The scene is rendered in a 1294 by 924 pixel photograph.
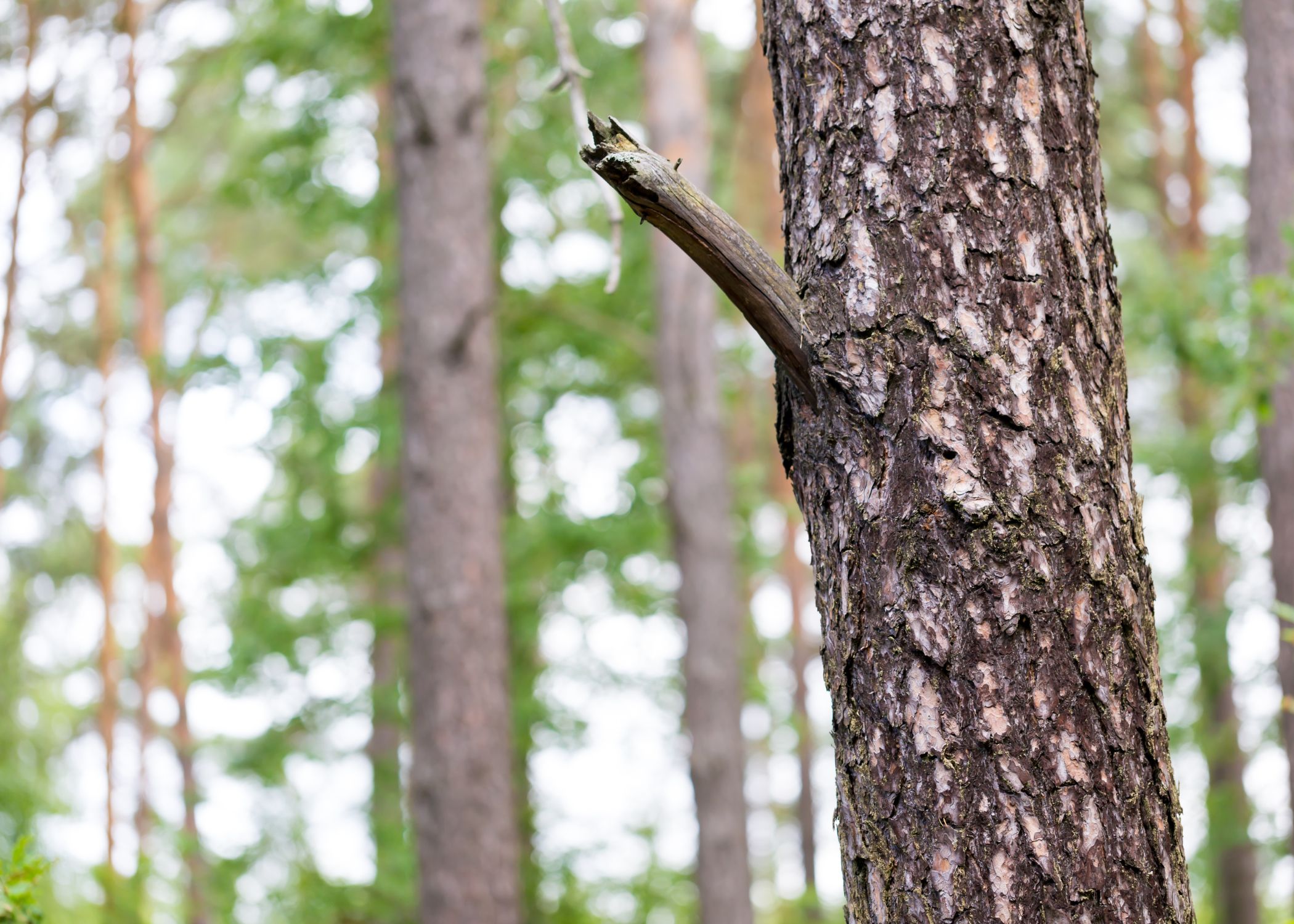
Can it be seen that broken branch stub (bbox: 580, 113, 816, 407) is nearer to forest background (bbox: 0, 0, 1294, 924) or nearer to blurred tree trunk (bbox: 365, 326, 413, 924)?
forest background (bbox: 0, 0, 1294, 924)

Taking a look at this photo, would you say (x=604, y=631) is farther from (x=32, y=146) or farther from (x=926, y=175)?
(x=926, y=175)

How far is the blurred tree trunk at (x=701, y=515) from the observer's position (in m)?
7.23

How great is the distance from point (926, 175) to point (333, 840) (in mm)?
14300

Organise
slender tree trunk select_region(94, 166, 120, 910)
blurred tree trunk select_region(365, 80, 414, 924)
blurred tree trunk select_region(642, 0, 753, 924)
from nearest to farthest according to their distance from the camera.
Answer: blurred tree trunk select_region(642, 0, 753, 924) < blurred tree trunk select_region(365, 80, 414, 924) < slender tree trunk select_region(94, 166, 120, 910)

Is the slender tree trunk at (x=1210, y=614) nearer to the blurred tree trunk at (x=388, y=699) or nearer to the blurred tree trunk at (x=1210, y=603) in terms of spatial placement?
the blurred tree trunk at (x=1210, y=603)

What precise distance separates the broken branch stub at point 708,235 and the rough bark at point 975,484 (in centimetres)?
4

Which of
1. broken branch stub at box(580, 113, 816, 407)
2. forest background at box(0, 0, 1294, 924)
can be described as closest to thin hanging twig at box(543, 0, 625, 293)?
broken branch stub at box(580, 113, 816, 407)

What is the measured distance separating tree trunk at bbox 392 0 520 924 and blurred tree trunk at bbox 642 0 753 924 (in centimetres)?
169

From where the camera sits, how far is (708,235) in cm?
164

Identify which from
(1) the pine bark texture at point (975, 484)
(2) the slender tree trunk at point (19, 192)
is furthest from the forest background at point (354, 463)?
(1) the pine bark texture at point (975, 484)

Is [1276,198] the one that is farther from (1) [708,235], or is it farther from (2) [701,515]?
(1) [708,235]

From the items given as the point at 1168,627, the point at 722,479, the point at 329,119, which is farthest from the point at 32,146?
the point at 1168,627

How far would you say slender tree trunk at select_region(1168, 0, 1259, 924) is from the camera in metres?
10.9

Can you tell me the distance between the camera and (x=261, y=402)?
842 cm
